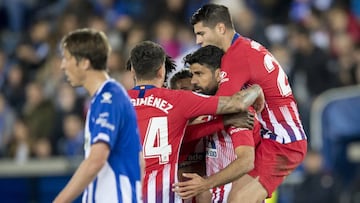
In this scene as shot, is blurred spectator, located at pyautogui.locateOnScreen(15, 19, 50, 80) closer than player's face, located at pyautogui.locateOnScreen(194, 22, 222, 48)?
No

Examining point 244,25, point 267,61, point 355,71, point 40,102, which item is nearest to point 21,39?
point 40,102

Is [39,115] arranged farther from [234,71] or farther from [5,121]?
[234,71]

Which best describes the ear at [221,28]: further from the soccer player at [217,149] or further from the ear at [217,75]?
the ear at [217,75]

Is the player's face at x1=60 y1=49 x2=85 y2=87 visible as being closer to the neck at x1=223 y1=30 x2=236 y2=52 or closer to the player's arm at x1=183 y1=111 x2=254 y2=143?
the player's arm at x1=183 y1=111 x2=254 y2=143

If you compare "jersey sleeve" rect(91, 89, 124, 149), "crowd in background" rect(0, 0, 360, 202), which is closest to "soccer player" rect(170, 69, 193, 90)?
"jersey sleeve" rect(91, 89, 124, 149)

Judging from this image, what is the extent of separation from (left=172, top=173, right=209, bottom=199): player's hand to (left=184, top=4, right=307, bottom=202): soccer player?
52 cm

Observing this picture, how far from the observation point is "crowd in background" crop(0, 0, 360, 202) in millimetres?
14867

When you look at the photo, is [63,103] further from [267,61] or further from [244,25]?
[267,61]

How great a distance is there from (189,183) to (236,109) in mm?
653

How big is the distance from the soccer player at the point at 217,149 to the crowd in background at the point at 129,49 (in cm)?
597

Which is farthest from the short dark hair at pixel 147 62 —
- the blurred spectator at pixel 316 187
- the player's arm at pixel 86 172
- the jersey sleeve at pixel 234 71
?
the blurred spectator at pixel 316 187

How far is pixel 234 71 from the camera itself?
8195mm

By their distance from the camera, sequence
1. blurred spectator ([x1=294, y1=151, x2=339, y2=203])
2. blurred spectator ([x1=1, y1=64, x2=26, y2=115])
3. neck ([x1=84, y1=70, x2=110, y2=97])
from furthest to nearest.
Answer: blurred spectator ([x1=1, y1=64, x2=26, y2=115]) < blurred spectator ([x1=294, y1=151, x2=339, y2=203]) < neck ([x1=84, y1=70, x2=110, y2=97])

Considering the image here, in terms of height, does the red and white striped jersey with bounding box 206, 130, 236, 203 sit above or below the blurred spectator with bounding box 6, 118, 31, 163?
below
